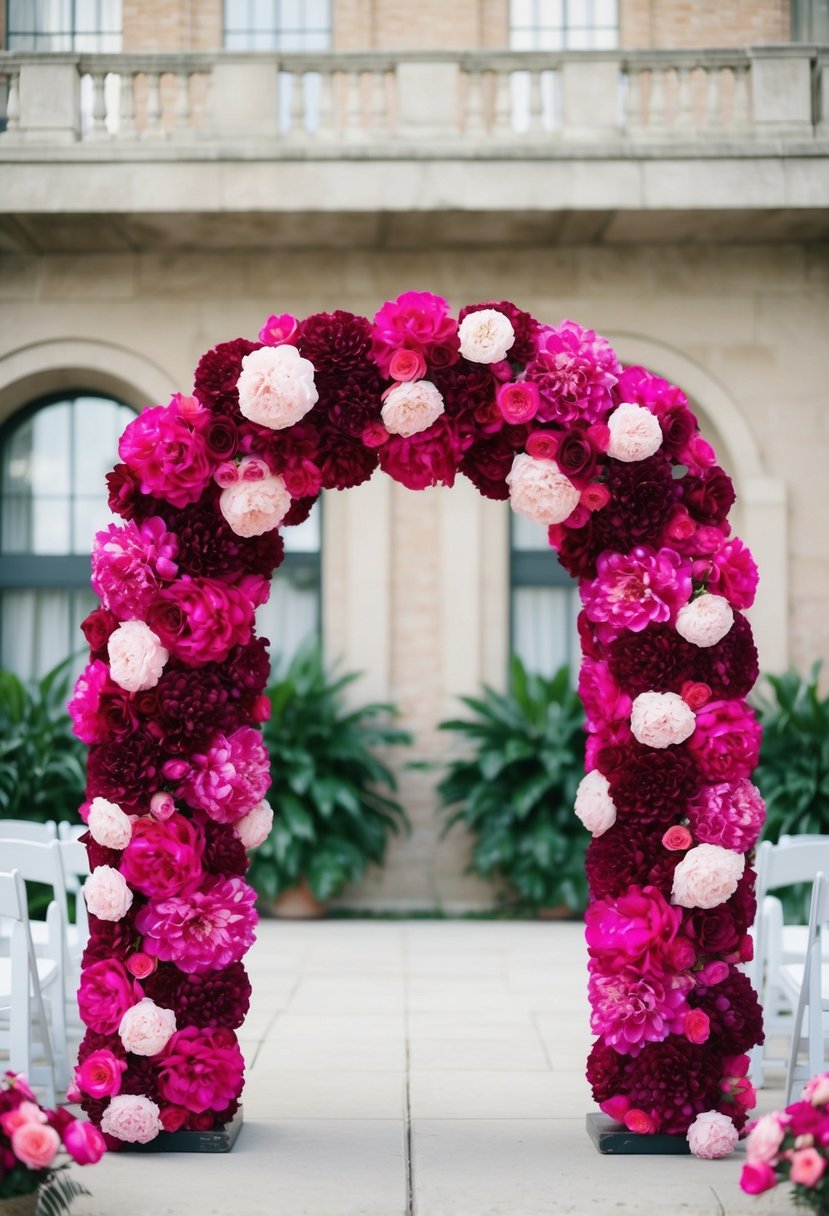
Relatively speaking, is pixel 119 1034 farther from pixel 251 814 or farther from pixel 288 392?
pixel 288 392

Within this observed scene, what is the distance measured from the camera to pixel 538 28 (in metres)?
14.2

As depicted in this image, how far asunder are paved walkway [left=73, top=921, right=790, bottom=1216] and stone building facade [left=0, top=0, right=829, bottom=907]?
3690mm

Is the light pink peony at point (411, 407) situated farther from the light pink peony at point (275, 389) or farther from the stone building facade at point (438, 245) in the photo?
the stone building facade at point (438, 245)

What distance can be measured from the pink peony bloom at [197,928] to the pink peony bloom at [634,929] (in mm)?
1311

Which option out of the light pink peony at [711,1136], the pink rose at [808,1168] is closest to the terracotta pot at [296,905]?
the light pink peony at [711,1136]

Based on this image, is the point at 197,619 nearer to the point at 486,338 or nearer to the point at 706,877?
the point at 486,338

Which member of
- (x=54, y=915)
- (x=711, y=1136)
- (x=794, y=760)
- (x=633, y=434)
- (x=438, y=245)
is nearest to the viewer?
(x=711, y=1136)

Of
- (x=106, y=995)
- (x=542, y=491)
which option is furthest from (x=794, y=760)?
(x=106, y=995)

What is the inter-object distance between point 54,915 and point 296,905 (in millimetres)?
5813

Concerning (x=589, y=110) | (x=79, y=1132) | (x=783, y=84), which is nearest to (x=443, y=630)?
(x=589, y=110)

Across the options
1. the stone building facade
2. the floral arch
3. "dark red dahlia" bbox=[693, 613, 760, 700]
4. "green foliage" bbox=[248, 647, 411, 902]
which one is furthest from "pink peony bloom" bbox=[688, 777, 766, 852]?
the stone building facade

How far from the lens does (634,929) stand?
17.5 feet

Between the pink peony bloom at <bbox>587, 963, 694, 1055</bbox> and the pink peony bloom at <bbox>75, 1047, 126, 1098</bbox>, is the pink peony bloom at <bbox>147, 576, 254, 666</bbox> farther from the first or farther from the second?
the pink peony bloom at <bbox>587, 963, 694, 1055</bbox>

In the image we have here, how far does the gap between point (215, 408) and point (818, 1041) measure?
3.28m
